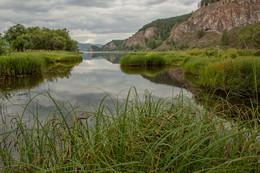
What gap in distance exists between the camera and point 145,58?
54.2 feet

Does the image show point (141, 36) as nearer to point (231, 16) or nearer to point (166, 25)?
point (166, 25)

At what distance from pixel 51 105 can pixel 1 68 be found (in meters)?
6.10

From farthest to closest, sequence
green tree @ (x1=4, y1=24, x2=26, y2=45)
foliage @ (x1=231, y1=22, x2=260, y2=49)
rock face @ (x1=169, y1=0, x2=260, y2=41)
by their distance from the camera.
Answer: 1. rock face @ (x1=169, y1=0, x2=260, y2=41)
2. green tree @ (x1=4, y1=24, x2=26, y2=45)
3. foliage @ (x1=231, y1=22, x2=260, y2=49)

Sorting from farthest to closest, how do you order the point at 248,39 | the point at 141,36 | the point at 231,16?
the point at 141,36 < the point at 231,16 < the point at 248,39

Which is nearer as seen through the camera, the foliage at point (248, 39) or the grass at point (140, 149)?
the grass at point (140, 149)

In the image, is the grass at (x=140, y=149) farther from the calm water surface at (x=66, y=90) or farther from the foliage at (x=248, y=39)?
the foliage at (x=248, y=39)

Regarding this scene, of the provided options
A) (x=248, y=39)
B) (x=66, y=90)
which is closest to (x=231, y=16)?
(x=248, y=39)

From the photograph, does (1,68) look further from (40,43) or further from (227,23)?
(227,23)

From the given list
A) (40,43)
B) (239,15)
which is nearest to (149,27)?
(239,15)

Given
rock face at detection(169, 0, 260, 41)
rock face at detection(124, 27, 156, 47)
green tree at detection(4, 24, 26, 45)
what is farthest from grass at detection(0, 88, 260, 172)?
rock face at detection(124, 27, 156, 47)

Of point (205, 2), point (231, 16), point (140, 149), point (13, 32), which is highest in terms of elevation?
point (205, 2)

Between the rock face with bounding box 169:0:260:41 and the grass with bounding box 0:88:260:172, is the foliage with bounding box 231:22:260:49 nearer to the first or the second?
the grass with bounding box 0:88:260:172

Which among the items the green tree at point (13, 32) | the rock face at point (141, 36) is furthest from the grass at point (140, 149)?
the rock face at point (141, 36)

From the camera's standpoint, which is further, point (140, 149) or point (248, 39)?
point (248, 39)
